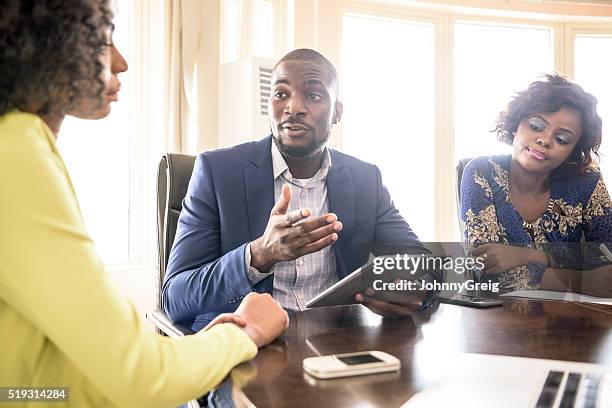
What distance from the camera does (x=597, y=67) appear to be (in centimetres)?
520

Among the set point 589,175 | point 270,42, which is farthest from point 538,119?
point 270,42

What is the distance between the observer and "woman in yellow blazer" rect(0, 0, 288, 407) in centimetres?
68

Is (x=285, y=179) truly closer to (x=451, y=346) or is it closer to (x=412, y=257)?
(x=412, y=257)

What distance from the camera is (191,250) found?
1.61 meters

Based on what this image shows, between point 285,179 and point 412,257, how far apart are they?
0.52 meters

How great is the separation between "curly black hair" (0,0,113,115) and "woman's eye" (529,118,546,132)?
6.10ft

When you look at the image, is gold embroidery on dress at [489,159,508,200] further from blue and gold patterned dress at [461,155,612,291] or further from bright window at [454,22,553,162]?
bright window at [454,22,553,162]

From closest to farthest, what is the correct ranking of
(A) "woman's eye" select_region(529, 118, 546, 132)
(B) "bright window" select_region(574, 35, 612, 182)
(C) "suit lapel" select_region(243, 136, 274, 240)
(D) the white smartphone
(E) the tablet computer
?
(D) the white smartphone → (E) the tablet computer → (C) "suit lapel" select_region(243, 136, 274, 240) → (A) "woman's eye" select_region(529, 118, 546, 132) → (B) "bright window" select_region(574, 35, 612, 182)

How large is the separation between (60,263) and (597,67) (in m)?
5.56

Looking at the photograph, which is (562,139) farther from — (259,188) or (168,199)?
(168,199)

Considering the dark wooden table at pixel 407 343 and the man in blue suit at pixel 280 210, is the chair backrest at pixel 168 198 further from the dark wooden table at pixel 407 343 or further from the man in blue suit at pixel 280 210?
the dark wooden table at pixel 407 343

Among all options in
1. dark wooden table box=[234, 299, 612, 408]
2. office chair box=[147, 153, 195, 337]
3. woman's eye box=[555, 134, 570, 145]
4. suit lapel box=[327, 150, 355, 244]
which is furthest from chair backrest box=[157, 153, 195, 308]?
woman's eye box=[555, 134, 570, 145]

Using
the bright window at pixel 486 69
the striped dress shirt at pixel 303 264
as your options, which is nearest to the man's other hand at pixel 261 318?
the striped dress shirt at pixel 303 264

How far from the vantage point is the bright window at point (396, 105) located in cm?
460
